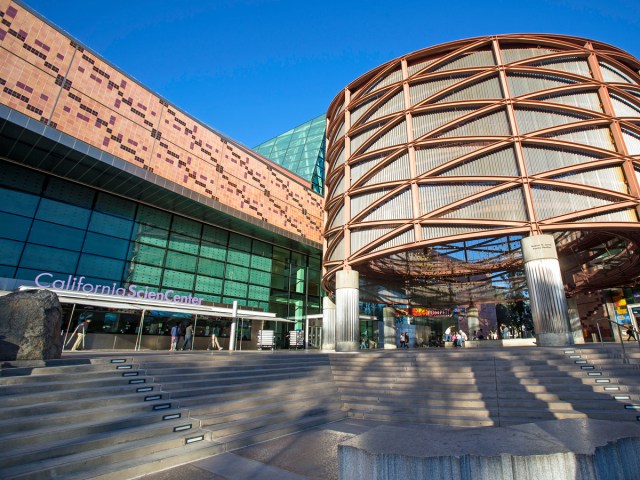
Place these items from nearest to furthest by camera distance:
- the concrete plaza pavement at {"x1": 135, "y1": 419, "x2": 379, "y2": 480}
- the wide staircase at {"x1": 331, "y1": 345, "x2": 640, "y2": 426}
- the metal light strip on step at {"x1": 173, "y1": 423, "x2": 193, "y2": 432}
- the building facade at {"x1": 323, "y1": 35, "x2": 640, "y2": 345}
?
the concrete plaza pavement at {"x1": 135, "y1": 419, "x2": 379, "y2": 480}, the metal light strip on step at {"x1": 173, "y1": 423, "x2": 193, "y2": 432}, the wide staircase at {"x1": 331, "y1": 345, "x2": 640, "y2": 426}, the building facade at {"x1": 323, "y1": 35, "x2": 640, "y2": 345}

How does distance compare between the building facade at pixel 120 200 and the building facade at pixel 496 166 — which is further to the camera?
the building facade at pixel 120 200

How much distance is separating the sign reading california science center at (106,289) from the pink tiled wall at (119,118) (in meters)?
7.75

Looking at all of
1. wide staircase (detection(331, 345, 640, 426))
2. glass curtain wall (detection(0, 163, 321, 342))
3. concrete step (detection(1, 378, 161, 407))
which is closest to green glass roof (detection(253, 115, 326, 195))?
glass curtain wall (detection(0, 163, 321, 342))

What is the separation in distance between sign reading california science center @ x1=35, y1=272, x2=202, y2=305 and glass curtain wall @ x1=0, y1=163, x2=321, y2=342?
0.41 meters

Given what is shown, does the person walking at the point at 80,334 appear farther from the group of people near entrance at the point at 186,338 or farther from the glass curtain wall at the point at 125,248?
the group of people near entrance at the point at 186,338

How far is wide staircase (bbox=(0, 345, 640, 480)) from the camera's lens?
5.54 m

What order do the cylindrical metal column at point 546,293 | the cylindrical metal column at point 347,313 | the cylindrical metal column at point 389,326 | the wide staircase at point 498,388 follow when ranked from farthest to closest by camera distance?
the cylindrical metal column at point 389,326
the cylindrical metal column at point 347,313
the cylindrical metal column at point 546,293
the wide staircase at point 498,388

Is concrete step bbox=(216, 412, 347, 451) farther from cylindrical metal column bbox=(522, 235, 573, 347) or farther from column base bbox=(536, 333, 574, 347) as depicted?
cylindrical metal column bbox=(522, 235, 573, 347)

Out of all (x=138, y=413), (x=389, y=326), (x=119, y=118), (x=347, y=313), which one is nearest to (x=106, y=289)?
(x=119, y=118)

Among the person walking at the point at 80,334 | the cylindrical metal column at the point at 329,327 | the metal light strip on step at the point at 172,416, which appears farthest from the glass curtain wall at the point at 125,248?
the metal light strip on step at the point at 172,416

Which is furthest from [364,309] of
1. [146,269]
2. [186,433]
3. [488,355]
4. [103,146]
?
[186,433]

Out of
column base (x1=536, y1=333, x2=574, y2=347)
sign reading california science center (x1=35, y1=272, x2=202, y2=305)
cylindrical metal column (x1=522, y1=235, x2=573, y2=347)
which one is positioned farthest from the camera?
sign reading california science center (x1=35, y1=272, x2=202, y2=305)

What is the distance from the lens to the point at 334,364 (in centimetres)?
1399

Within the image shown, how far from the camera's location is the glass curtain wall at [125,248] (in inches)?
759
